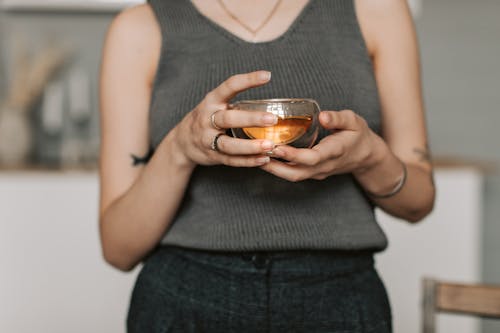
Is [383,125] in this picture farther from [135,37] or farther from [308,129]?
[135,37]

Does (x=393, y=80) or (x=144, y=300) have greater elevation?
(x=393, y=80)

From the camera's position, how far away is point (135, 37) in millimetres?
1028

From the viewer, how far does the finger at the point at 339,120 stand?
2.34ft

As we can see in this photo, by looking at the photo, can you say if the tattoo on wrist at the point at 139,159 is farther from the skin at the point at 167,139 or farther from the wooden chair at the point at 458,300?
the wooden chair at the point at 458,300

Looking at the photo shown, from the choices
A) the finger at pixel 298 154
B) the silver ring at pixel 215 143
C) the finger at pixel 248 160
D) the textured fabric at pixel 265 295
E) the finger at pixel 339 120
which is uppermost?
the finger at pixel 339 120

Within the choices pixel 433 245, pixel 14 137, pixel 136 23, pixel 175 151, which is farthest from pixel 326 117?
pixel 14 137

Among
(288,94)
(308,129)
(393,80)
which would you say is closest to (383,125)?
(393,80)

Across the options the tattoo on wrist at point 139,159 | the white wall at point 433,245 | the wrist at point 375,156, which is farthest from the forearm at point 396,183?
the white wall at point 433,245

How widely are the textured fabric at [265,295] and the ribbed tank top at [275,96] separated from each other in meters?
0.03

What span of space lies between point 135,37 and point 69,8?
179 cm

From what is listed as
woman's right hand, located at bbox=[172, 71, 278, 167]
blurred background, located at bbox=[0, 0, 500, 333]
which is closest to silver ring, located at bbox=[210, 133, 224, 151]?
woman's right hand, located at bbox=[172, 71, 278, 167]

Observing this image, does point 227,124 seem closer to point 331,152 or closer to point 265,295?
point 331,152

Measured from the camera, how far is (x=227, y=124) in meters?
0.69

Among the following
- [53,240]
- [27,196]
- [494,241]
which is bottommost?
[494,241]
